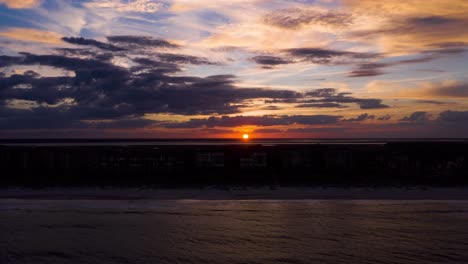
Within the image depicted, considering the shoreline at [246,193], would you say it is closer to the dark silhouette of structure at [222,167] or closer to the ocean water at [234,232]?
the dark silhouette of structure at [222,167]

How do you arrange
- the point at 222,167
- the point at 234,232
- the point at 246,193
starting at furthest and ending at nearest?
the point at 222,167 < the point at 246,193 < the point at 234,232

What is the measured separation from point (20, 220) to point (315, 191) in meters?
9.19

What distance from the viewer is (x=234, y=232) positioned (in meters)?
8.64

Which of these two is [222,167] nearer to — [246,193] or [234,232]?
[246,193]

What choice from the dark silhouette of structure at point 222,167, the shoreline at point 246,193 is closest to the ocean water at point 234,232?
the shoreline at point 246,193

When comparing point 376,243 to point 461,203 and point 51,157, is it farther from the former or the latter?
point 51,157

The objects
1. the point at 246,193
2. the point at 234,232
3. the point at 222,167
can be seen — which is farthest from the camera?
the point at 222,167

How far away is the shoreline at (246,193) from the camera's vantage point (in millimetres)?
14266

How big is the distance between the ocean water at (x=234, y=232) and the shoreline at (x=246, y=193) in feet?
5.16

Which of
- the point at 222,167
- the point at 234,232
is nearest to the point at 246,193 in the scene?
the point at 222,167

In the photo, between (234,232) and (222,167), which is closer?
(234,232)

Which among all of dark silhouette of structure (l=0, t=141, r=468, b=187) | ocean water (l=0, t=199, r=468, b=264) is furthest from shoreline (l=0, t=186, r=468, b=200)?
ocean water (l=0, t=199, r=468, b=264)

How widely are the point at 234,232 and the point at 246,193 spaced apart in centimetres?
660

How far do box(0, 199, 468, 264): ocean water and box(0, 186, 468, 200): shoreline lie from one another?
1.57m
